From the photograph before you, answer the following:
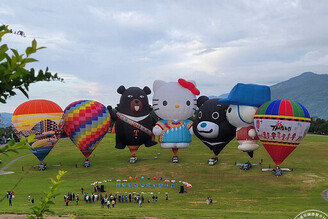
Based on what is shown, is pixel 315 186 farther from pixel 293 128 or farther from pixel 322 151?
pixel 322 151

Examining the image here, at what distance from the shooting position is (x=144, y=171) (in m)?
41.4

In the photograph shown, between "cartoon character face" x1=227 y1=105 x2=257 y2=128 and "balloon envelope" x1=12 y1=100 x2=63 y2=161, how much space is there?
1886cm

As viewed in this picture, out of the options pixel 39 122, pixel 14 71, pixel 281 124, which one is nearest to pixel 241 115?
pixel 281 124

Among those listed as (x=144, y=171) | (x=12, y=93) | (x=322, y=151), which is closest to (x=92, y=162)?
(x=144, y=171)

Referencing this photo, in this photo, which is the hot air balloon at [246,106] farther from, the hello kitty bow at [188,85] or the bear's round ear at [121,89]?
the bear's round ear at [121,89]

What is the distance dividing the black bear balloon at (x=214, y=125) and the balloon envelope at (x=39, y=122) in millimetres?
15800

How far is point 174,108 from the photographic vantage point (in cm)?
4181

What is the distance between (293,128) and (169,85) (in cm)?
1445

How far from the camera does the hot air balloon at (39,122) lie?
4166 cm

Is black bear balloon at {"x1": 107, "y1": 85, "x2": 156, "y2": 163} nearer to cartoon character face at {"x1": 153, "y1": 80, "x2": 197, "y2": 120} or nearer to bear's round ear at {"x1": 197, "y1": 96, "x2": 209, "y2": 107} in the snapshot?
cartoon character face at {"x1": 153, "y1": 80, "x2": 197, "y2": 120}

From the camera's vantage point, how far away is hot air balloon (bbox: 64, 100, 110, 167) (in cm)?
4234

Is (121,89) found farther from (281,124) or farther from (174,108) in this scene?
(281,124)

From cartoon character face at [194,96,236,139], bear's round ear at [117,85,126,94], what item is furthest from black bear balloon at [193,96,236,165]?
bear's round ear at [117,85,126,94]

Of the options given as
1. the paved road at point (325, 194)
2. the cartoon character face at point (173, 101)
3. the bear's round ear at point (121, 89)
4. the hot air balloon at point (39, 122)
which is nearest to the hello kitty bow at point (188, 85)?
the cartoon character face at point (173, 101)
